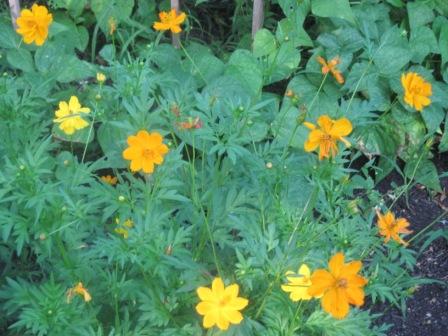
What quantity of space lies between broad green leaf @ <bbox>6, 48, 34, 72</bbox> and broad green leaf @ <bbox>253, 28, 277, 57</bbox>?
78 centimetres

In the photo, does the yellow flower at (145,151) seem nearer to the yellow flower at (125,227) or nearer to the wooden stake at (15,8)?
the yellow flower at (125,227)

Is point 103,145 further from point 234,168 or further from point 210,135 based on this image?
point 210,135

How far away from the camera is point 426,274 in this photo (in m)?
2.18

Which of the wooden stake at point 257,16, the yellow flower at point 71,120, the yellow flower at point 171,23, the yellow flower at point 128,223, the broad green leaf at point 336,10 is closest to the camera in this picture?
the yellow flower at point 128,223

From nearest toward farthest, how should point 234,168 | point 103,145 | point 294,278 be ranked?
point 294,278 < point 234,168 < point 103,145

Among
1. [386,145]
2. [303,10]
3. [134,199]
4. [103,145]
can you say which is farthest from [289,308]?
[303,10]

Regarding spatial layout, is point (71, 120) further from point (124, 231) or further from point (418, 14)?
point (418, 14)

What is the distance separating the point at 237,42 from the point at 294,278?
1.56 meters

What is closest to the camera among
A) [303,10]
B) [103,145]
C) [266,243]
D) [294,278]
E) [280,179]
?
[294,278]

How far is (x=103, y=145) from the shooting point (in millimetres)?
2148

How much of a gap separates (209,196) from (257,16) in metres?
1.05

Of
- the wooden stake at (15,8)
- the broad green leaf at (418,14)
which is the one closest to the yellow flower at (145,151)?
the wooden stake at (15,8)

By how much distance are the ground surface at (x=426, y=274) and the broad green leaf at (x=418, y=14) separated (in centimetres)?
52

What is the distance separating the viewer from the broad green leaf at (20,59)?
230cm
